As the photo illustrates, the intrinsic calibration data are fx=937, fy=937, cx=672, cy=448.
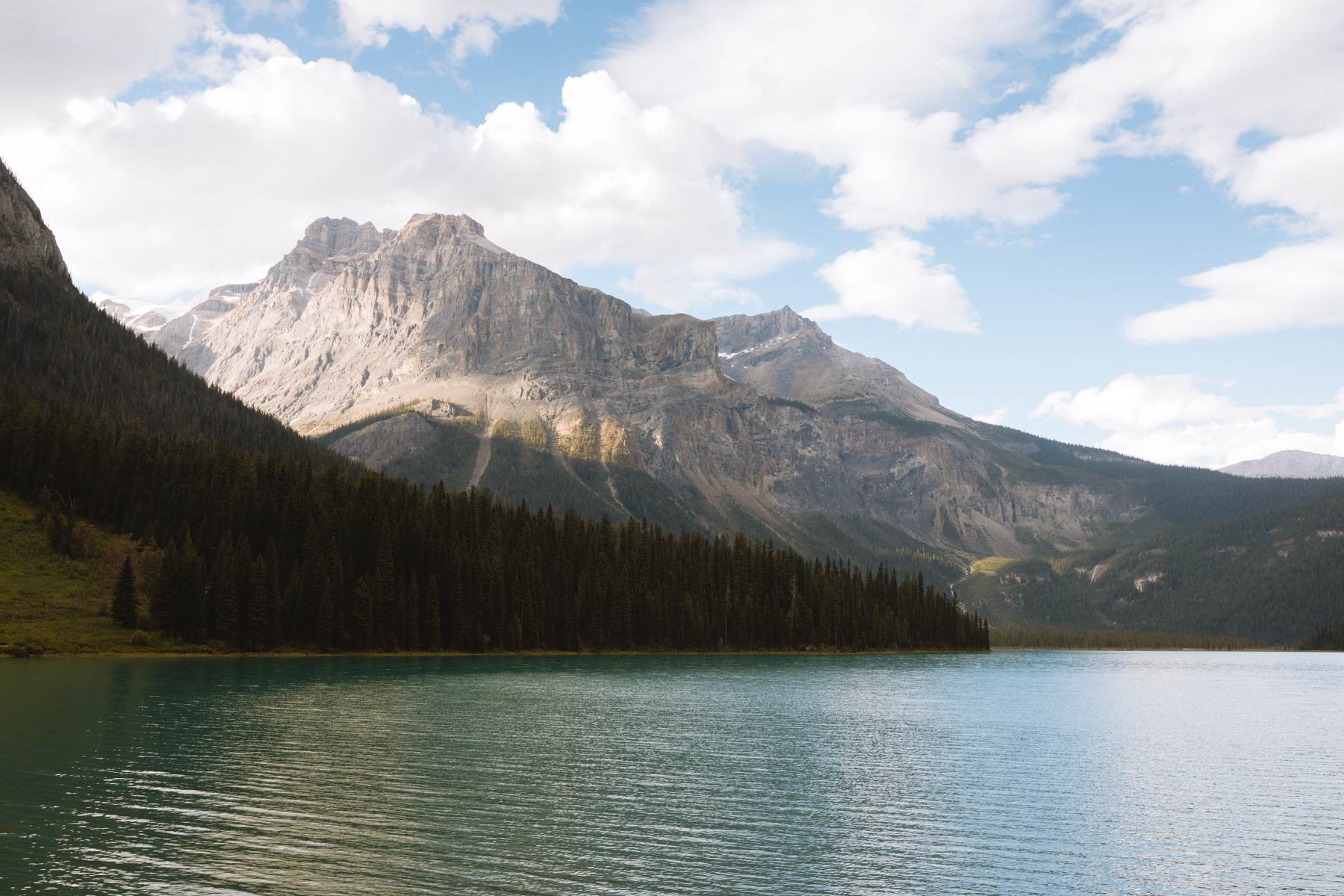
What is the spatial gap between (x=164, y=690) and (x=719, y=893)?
7534 cm

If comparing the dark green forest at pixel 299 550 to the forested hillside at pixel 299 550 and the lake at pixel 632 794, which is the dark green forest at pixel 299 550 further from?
the lake at pixel 632 794

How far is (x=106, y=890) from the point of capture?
3028 centimetres

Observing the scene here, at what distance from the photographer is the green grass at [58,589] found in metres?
127

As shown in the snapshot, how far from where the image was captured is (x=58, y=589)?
14125 centimetres

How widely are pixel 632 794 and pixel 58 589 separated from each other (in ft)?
425

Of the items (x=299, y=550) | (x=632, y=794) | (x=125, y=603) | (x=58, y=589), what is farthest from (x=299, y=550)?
(x=632, y=794)

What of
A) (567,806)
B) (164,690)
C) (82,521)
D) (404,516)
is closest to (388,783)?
Result: (567,806)

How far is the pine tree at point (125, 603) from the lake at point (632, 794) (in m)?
37.4

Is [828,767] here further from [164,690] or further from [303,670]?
[303,670]

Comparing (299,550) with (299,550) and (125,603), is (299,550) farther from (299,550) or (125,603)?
(125,603)

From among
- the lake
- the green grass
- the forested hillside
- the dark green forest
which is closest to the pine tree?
the green grass

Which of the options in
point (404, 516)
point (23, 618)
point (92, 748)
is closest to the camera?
point (92, 748)

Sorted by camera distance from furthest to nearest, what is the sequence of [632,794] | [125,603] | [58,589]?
[58,589]
[125,603]
[632,794]

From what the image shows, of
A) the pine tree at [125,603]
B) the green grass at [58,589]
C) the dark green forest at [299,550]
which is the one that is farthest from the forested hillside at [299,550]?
the green grass at [58,589]
